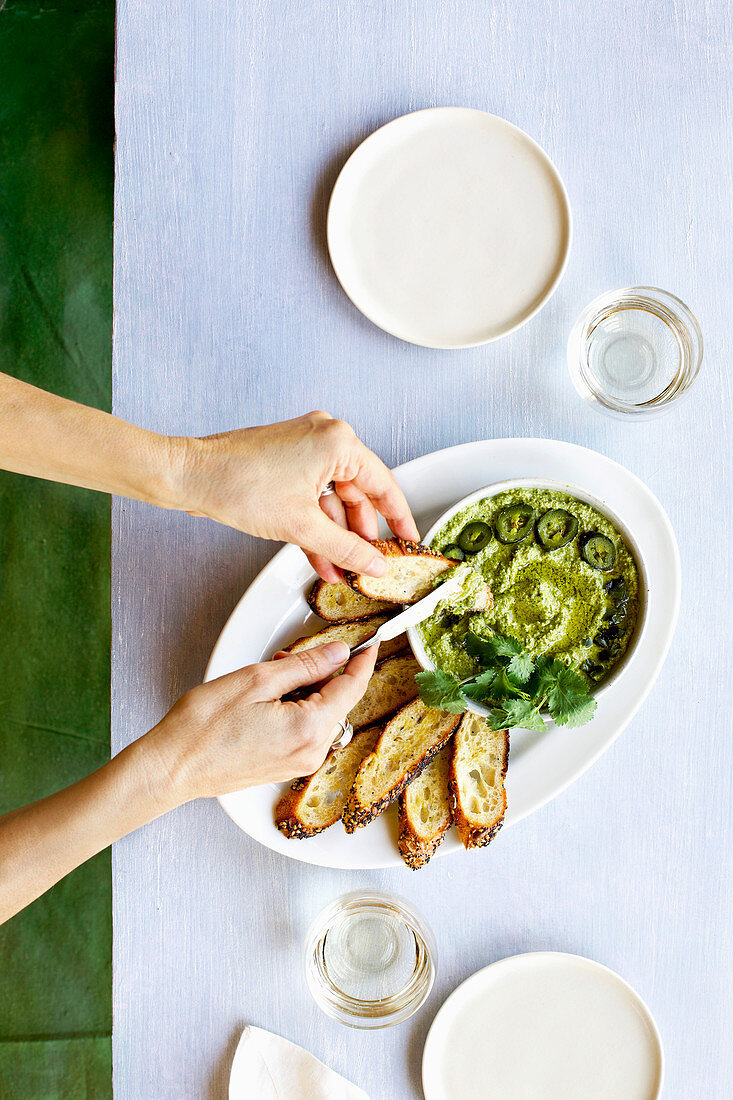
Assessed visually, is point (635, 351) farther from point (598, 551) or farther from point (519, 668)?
point (519, 668)

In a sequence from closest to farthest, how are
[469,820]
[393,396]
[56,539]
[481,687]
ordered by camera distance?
1. [481,687]
2. [469,820]
3. [393,396]
4. [56,539]

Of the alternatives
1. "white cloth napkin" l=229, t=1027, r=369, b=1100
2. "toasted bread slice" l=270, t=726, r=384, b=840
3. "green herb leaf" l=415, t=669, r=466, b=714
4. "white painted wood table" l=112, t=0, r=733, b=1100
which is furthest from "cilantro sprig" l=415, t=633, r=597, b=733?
"white cloth napkin" l=229, t=1027, r=369, b=1100

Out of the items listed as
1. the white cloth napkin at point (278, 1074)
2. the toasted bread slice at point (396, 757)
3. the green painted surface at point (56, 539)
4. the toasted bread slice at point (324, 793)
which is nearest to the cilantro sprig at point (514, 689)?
the toasted bread slice at point (396, 757)

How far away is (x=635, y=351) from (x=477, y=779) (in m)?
0.93

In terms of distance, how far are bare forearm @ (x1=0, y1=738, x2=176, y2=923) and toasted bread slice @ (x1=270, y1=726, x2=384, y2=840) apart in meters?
0.31

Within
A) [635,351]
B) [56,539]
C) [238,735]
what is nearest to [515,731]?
[238,735]

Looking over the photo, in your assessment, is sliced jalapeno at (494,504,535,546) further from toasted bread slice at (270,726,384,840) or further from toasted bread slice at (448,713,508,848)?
toasted bread slice at (270,726,384,840)

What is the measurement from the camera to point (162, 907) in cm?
173

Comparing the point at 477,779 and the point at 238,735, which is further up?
the point at 238,735

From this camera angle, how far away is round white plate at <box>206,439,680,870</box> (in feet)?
5.19

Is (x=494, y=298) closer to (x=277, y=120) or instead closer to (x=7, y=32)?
(x=277, y=120)

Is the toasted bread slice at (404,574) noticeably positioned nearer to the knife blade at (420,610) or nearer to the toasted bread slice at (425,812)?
the knife blade at (420,610)

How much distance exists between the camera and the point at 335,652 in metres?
1.45

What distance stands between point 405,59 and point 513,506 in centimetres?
96
